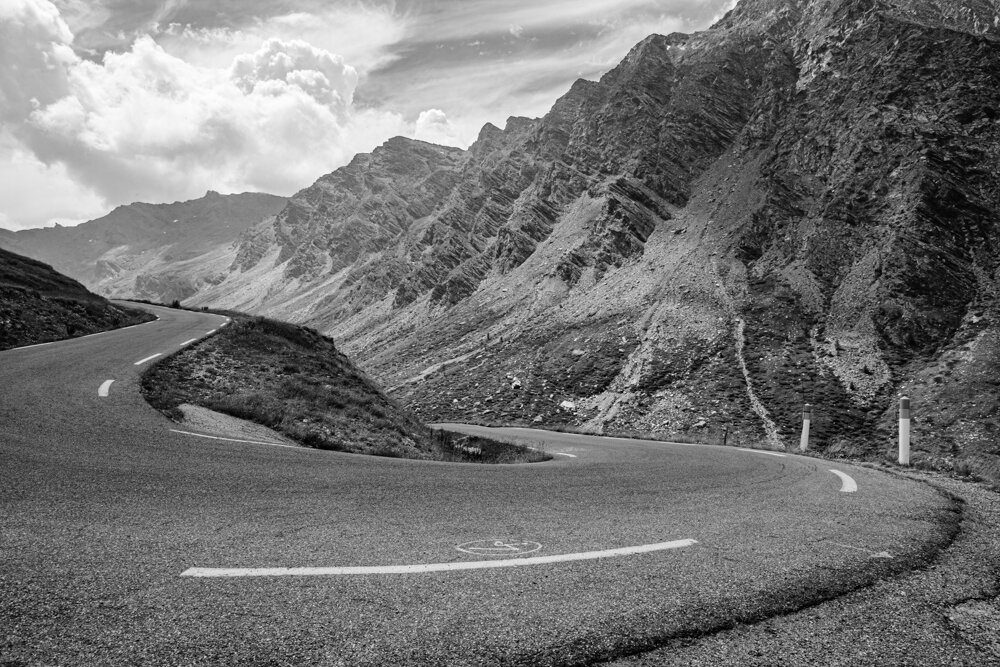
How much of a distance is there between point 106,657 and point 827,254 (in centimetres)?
5550

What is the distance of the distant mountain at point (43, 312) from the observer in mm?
→ 17656

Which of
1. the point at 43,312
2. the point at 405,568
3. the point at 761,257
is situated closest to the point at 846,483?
the point at 405,568

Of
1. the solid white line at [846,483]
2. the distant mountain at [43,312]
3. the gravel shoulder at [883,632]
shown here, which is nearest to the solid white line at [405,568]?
the gravel shoulder at [883,632]

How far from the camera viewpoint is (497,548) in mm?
4238

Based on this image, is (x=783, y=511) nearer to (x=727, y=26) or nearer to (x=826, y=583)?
(x=826, y=583)

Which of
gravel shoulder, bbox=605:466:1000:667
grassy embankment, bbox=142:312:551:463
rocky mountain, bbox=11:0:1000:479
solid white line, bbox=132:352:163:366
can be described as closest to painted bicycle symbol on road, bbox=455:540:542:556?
gravel shoulder, bbox=605:466:1000:667

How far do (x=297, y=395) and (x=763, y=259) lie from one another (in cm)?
4946

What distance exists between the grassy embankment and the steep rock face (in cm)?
1048

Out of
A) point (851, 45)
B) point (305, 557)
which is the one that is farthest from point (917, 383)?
point (851, 45)

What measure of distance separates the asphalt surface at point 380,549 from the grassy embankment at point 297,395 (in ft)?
10.9

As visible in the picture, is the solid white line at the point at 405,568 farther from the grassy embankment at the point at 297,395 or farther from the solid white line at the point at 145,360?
the solid white line at the point at 145,360

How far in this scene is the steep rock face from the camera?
36719 mm

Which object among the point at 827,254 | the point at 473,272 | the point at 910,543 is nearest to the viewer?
the point at 910,543

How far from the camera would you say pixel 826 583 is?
11.9ft
